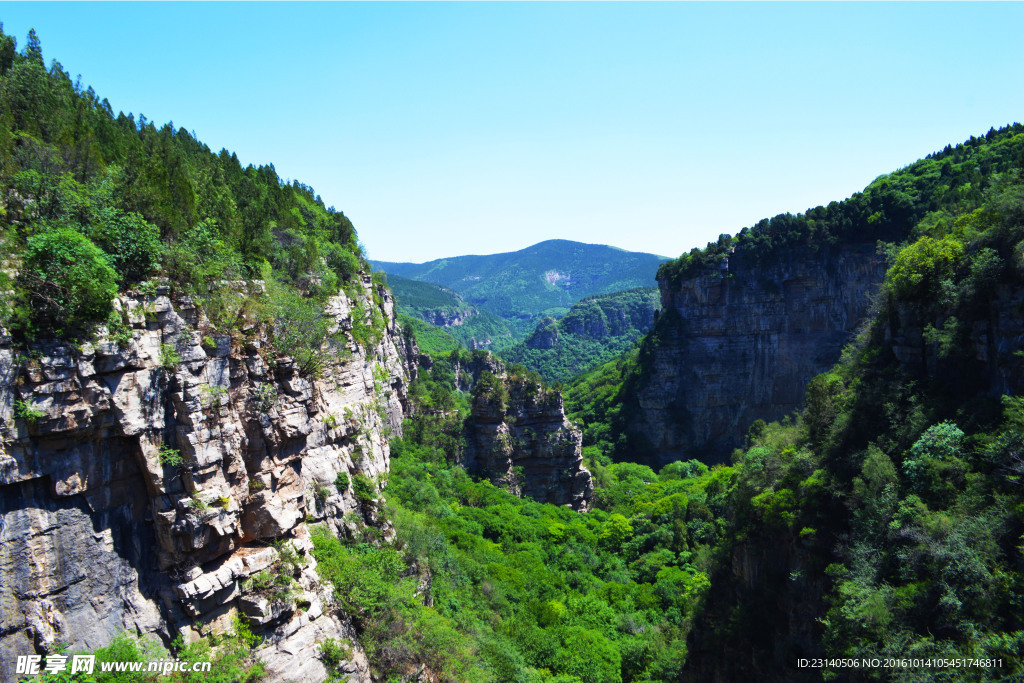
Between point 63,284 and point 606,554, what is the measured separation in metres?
43.4

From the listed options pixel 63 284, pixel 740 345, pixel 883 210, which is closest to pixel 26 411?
pixel 63 284

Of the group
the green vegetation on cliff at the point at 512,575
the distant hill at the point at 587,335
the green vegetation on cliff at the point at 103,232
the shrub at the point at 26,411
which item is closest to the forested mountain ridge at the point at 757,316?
the green vegetation on cliff at the point at 512,575

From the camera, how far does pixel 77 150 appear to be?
2250 centimetres

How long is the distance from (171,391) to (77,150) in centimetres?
1184

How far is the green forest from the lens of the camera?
17.9 meters

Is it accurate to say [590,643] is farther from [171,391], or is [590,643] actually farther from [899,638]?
[171,391]

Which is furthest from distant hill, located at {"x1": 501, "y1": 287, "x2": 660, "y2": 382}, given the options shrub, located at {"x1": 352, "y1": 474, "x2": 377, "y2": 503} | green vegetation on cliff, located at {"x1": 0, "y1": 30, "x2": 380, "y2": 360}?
green vegetation on cliff, located at {"x1": 0, "y1": 30, "x2": 380, "y2": 360}

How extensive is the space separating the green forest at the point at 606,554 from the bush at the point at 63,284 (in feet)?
0.21

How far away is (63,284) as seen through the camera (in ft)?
52.5

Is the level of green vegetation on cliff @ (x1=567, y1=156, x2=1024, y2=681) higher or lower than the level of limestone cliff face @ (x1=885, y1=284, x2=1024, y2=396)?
lower

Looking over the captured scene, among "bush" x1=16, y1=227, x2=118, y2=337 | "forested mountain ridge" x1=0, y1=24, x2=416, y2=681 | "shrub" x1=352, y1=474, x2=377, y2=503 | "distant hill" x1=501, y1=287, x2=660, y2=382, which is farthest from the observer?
"distant hill" x1=501, y1=287, x2=660, y2=382

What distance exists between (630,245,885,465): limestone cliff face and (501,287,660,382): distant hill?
61295 mm

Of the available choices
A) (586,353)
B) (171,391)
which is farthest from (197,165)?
(586,353)

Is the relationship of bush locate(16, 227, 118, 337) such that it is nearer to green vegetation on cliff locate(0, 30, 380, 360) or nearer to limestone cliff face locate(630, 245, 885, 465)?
green vegetation on cliff locate(0, 30, 380, 360)
